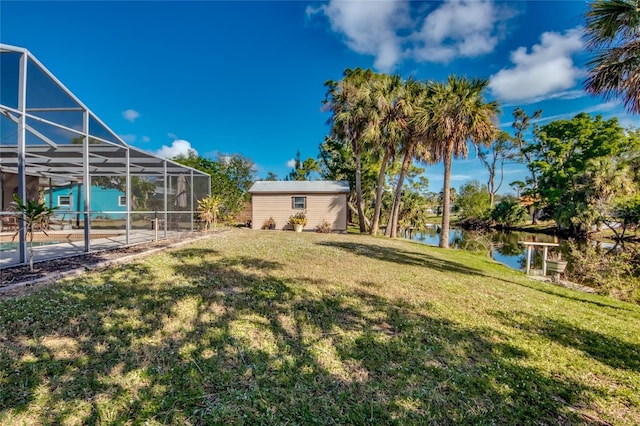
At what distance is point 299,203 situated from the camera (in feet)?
57.7

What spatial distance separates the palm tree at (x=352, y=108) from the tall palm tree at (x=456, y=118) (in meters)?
3.82

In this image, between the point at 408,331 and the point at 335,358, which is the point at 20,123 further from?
the point at 408,331

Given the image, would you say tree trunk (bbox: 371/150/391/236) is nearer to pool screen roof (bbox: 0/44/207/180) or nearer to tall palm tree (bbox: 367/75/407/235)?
tall palm tree (bbox: 367/75/407/235)

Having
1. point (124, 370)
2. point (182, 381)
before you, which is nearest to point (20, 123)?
point (124, 370)

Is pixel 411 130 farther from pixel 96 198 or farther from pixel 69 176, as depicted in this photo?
pixel 69 176

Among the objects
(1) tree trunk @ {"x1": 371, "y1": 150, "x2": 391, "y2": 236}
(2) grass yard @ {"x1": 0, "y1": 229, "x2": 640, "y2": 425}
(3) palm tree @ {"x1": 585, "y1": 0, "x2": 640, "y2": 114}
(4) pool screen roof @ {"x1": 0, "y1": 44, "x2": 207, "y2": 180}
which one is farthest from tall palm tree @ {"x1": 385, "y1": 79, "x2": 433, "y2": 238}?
(4) pool screen roof @ {"x1": 0, "y1": 44, "x2": 207, "y2": 180}

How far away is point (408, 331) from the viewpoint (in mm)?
3672

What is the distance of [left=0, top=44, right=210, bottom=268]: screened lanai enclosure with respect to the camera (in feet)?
18.0

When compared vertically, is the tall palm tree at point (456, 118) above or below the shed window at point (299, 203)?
above

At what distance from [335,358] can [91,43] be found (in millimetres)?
16501

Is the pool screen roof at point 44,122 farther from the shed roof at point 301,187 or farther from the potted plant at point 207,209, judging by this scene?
the shed roof at point 301,187

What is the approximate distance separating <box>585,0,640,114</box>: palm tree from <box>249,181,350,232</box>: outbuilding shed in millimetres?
12637

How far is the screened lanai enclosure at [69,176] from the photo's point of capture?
216 inches

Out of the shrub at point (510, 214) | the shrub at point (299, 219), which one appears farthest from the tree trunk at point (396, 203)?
the shrub at point (510, 214)
